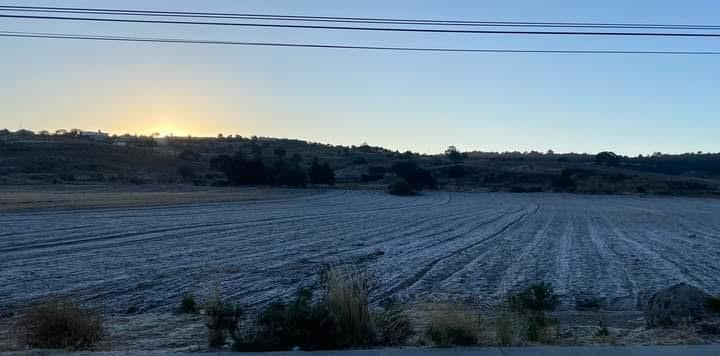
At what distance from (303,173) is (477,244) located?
85.3 metres

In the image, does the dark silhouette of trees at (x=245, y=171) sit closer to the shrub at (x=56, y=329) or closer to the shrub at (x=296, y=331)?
the shrub at (x=56, y=329)

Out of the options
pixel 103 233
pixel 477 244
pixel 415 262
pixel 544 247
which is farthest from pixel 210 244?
pixel 544 247

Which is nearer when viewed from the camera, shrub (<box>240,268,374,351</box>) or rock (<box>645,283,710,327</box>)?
shrub (<box>240,268,374,351</box>)

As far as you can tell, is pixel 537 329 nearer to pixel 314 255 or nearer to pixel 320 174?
pixel 314 255

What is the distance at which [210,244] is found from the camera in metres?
31.8

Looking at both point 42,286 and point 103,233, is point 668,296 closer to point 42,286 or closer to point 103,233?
point 42,286

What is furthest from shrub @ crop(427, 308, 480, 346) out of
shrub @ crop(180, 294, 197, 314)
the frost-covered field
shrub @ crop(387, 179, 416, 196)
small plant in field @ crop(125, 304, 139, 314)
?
shrub @ crop(387, 179, 416, 196)

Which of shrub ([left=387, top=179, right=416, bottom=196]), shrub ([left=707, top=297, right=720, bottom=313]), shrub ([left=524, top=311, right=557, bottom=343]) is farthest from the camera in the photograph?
shrub ([left=387, top=179, right=416, bottom=196])

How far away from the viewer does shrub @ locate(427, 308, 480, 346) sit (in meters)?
10.2

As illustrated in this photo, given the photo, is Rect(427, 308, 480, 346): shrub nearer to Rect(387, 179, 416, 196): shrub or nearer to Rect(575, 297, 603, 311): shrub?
Rect(575, 297, 603, 311): shrub

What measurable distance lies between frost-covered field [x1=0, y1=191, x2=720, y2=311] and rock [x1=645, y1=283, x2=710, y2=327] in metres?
4.56

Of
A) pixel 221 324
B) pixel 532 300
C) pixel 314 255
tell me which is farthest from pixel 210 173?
pixel 221 324

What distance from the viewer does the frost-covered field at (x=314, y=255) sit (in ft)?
66.2

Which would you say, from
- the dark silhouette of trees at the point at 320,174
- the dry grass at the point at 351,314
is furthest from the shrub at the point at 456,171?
the dry grass at the point at 351,314
